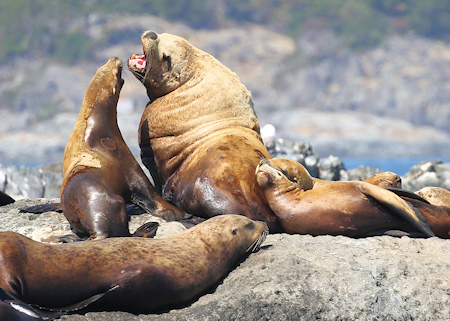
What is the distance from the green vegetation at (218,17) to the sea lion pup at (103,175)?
51.7m

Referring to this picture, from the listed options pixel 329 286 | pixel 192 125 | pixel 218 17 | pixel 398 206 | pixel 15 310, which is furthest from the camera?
pixel 218 17

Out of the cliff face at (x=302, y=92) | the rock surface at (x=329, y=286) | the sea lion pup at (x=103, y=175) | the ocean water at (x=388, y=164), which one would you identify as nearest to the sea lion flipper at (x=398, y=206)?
the rock surface at (x=329, y=286)

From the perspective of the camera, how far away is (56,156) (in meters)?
44.5

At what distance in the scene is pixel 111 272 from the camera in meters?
3.31

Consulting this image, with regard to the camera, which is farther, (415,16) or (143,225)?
(415,16)

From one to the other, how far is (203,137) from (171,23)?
5498 cm

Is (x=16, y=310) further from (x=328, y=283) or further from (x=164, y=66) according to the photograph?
(x=164, y=66)

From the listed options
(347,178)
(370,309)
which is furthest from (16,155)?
(370,309)

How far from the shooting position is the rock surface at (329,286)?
3444 millimetres

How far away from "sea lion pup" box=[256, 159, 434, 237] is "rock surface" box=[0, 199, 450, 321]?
245mm

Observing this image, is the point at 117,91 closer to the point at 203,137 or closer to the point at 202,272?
the point at 203,137

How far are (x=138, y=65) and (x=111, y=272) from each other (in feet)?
10.5

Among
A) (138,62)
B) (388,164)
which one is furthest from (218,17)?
(138,62)

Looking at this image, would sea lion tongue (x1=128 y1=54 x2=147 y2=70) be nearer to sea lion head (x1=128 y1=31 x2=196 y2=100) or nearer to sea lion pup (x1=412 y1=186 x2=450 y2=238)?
sea lion head (x1=128 y1=31 x2=196 y2=100)
